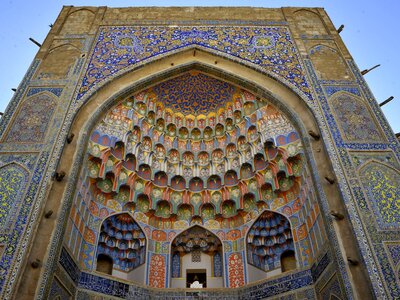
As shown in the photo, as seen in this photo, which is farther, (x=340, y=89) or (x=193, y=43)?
(x=193, y=43)

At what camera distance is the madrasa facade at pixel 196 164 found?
5.86m

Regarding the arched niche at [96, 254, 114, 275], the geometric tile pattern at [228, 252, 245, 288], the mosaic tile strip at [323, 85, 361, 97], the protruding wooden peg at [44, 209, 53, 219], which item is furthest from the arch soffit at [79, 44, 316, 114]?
the geometric tile pattern at [228, 252, 245, 288]

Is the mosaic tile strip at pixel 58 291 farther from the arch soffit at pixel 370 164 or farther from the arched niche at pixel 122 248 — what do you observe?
the arch soffit at pixel 370 164

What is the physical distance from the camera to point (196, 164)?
29.8 ft

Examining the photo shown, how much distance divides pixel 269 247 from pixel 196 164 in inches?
92.6

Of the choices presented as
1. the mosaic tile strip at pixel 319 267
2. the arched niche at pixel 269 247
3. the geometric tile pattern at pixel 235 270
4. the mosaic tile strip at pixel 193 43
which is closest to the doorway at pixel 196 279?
the geometric tile pattern at pixel 235 270

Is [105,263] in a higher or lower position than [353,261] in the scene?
higher

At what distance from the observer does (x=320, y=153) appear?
22.5 feet

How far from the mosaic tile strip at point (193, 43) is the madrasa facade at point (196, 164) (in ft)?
0.14

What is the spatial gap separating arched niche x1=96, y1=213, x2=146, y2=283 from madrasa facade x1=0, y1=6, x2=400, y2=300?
0.02 metres

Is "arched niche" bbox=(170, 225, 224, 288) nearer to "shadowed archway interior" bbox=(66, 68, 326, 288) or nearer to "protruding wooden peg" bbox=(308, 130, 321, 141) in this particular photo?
"shadowed archway interior" bbox=(66, 68, 326, 288)

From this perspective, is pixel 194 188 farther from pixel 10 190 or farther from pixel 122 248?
pixel 10 190

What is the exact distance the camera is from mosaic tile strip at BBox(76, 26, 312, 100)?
8.42m

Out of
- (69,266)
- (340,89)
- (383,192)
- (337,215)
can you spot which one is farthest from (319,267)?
(69,266)
